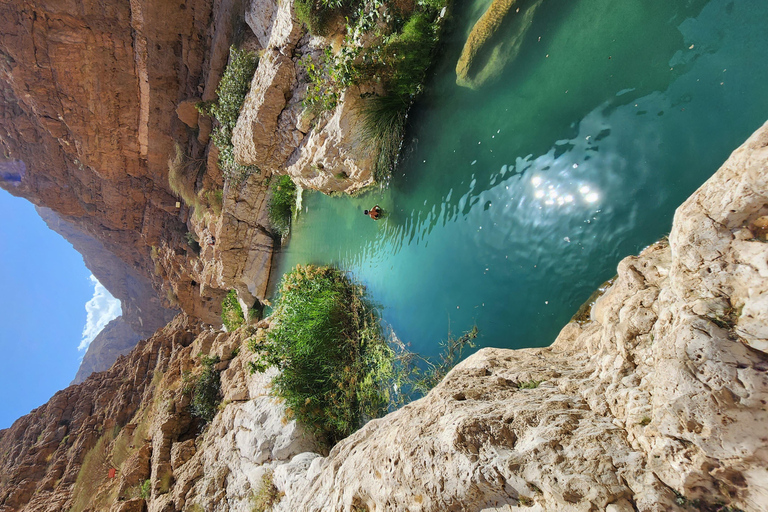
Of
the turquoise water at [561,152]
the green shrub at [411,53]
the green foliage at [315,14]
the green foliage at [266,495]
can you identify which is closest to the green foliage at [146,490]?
the green foliage at [266,495]

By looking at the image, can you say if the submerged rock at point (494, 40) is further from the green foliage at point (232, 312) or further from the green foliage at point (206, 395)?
the green foliage at point (232, 312)

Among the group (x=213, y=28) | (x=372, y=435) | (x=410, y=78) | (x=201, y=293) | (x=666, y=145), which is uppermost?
(x=213, y=28)

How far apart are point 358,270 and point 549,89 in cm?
488

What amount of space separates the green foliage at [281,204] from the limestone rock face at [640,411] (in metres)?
8.26

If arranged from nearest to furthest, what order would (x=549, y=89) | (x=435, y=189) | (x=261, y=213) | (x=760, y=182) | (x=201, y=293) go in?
(x=760, y=182)
(x=549, y=89)
(x=435, y=189)
(x=261, y=213)
(x=201, y=293)

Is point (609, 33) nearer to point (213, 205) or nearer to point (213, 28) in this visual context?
point (213, 28)

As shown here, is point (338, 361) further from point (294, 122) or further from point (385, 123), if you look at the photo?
point (294, 122)

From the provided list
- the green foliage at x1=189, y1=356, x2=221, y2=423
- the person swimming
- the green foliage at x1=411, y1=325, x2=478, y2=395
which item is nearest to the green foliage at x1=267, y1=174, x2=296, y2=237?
the person swimming

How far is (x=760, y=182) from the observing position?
1.84 metres

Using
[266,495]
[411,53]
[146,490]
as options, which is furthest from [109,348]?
[411,53]

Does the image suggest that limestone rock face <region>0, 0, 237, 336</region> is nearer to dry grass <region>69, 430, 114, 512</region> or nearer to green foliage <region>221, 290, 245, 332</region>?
green foliage <region>221, 290, 245, 332</region>

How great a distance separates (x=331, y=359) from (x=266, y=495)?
242cm

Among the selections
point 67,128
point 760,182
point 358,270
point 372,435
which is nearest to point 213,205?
point 67,128

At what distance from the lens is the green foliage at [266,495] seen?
4.87m
